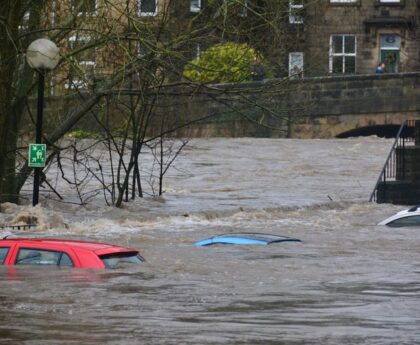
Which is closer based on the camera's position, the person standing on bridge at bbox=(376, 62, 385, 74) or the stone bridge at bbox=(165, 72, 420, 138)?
the stone bridge at bbox=(165, 72, 420, 138)

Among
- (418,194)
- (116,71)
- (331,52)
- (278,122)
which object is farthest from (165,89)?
(331,52)

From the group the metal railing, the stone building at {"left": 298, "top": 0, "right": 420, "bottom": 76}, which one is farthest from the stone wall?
the metal railing

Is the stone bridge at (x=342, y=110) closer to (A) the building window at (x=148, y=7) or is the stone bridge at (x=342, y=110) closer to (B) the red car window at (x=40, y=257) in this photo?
(A) the building window at (x=148, y=7)

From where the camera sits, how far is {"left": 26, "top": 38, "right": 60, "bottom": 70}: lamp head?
2391cm

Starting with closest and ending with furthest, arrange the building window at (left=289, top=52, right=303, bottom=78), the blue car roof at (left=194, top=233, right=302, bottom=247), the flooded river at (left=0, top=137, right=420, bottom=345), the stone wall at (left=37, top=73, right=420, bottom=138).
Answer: the flooded river at (left=0, top=137, right=420, bottom=345) → the blue car roof at (left=194, top=233, right=302, bottom=247) → the building window at (left=289, top=52, right=303, bottom=78) → the stone wall at (left=37, top=73, right=420, bottom=138)

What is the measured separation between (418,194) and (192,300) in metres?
19.2

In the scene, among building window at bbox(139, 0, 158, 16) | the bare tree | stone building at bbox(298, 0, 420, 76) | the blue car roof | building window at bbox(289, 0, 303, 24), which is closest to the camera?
the blue car roof

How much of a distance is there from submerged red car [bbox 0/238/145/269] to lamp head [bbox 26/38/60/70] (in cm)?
725

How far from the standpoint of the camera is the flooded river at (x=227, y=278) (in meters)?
13.0

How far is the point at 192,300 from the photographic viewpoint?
15.6m

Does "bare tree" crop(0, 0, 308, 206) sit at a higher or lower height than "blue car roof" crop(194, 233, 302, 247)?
higher

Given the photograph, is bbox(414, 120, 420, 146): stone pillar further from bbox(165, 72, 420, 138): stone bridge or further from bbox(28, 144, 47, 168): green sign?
bbox(165, 72, 420, 138): stone bridge

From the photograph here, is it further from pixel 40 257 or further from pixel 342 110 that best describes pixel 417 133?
pixel 342 110

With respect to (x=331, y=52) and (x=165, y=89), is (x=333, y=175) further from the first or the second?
(x=331, y=52)
